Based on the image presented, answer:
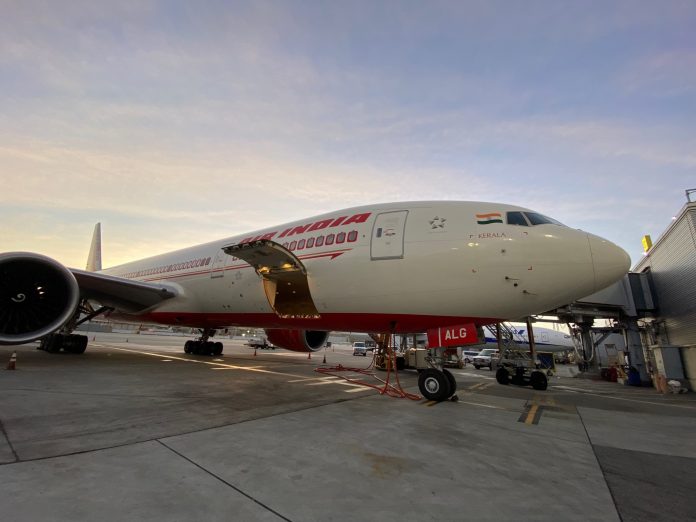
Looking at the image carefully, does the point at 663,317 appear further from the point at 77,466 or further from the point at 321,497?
the point at 77,466

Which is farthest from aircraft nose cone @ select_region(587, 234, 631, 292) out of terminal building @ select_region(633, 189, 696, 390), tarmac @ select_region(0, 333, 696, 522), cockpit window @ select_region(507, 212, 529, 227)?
terminal building @ select_region(633, 189, 696, 390)

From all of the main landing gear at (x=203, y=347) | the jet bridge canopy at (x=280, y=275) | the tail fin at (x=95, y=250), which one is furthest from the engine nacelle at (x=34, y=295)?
the tail fin at (x=95, y=250)

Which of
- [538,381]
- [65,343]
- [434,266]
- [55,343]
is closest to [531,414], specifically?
[434,266]

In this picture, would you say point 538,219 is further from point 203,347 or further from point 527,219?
point 203,347

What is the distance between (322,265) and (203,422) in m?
4.37

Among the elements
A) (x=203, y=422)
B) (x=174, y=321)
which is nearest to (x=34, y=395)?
(x=203, y=422)

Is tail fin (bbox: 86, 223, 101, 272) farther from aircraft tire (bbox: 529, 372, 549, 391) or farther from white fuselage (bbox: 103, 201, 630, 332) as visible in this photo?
aircraft tire (bbox: 529, 372, 549, 391)

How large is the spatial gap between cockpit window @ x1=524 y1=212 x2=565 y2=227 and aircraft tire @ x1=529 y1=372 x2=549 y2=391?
7315 mm

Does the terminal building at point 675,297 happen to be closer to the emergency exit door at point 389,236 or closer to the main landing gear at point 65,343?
the emergency exit door at point 389,236

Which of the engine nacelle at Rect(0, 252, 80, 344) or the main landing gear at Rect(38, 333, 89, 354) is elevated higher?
the engine nacelle at Rect(0, 252, 80, 344)

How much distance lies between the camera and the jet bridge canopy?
8211 millimetres

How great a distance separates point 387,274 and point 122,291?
9.79m

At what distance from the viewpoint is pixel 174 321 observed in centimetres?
1368

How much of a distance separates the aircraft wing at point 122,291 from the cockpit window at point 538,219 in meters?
11.3
